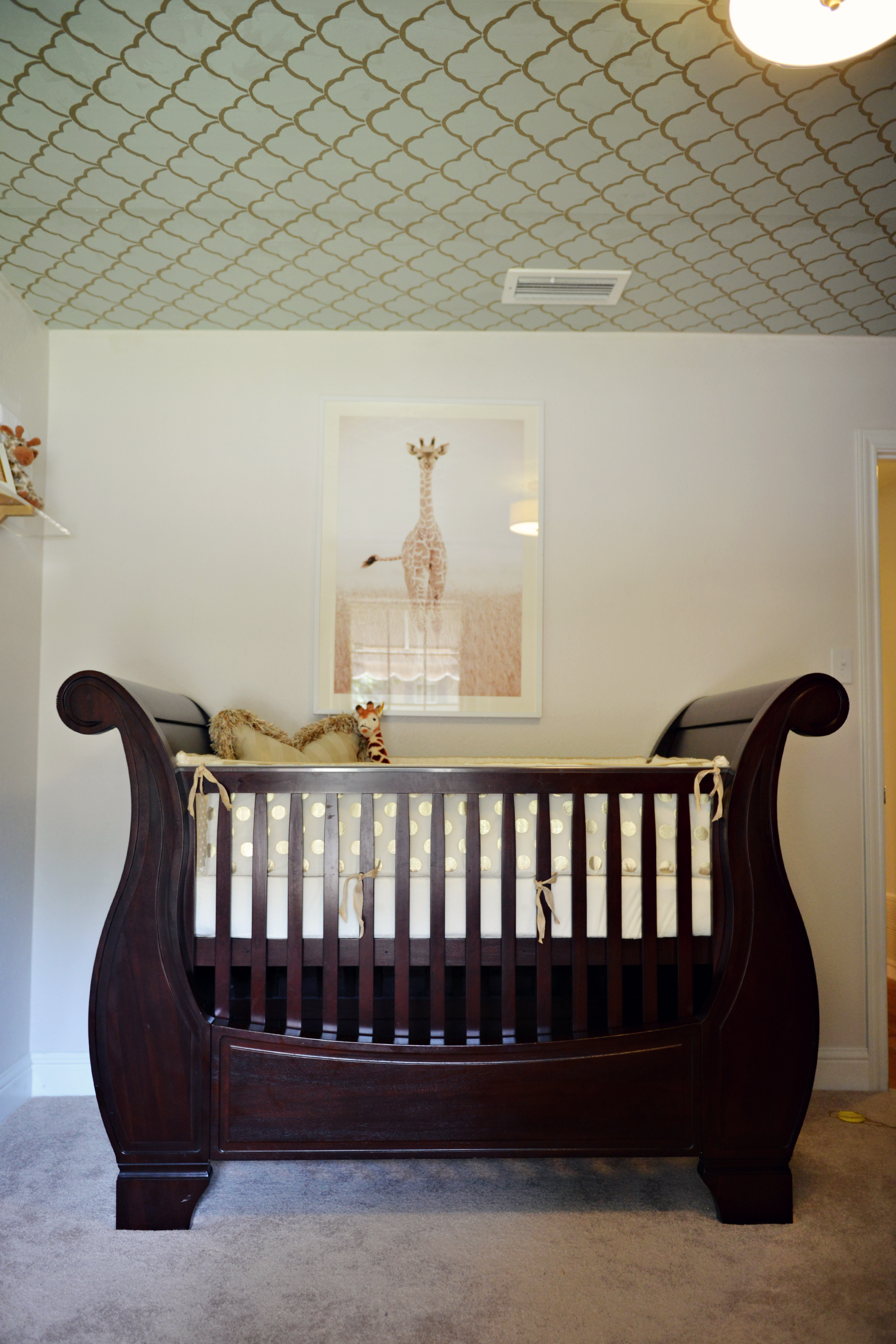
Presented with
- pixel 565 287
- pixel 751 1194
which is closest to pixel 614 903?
pixel 751 1194

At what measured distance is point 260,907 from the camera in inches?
63.5

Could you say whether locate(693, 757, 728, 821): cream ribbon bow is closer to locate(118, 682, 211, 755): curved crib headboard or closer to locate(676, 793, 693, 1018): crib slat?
locate(676, 793, 693, 1018): crib slat

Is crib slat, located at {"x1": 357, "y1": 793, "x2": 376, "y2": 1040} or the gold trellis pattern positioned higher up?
the gold trellis pattern

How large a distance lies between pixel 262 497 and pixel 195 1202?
1817 millimetres

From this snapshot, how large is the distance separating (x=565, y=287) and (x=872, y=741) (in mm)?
1600

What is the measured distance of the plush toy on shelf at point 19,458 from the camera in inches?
83.4

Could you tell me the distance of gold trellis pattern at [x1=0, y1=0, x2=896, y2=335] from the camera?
1.51 metres

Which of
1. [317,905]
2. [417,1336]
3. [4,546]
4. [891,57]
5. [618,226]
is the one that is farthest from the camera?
[4,546]

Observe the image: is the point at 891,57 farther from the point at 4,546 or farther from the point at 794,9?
the point at 4,546

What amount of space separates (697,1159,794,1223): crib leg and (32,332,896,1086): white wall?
944 millimetres

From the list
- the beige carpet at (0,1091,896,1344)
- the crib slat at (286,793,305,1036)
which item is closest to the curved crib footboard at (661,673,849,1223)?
the beige carpet at (0,1091,896,1344)

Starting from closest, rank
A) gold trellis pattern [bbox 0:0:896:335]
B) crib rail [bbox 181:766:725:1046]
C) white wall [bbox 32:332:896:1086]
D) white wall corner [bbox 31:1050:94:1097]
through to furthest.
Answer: gold trellis pattern [bbox 0:0:896:335] < crib rail [bbox 181:766:725:1046] < white wall corner [bbox 31:1050:94:1097] < white wall [bbox 32:332:896:1086]

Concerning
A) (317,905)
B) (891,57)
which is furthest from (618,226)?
(317,905)

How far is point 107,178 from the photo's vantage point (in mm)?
1887
